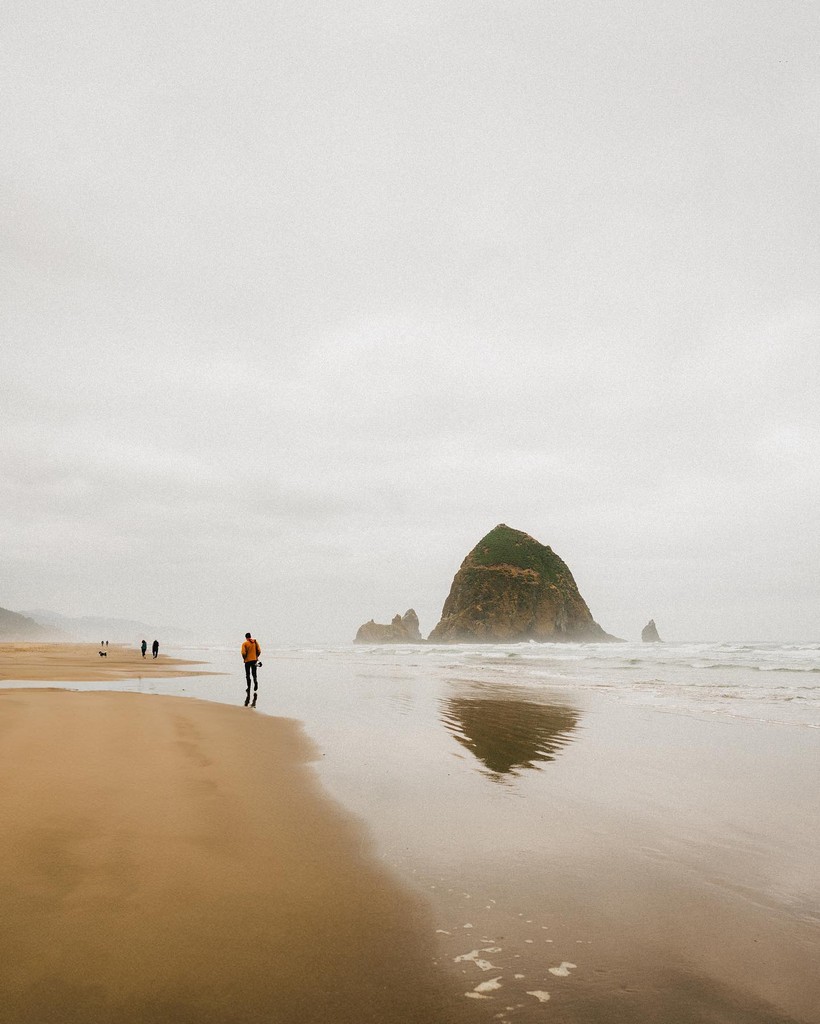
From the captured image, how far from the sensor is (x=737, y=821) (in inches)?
246

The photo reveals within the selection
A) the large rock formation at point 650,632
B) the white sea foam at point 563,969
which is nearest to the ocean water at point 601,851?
the white sea foam at point 563,969

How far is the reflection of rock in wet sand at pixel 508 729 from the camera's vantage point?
9.19 meters

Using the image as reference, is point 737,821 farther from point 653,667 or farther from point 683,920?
point 653,667

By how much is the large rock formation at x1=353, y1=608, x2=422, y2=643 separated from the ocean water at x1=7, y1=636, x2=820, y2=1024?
126979mm

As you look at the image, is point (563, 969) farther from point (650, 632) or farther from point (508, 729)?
point (650, 632)

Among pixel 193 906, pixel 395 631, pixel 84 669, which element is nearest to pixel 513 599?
pixel 395 631

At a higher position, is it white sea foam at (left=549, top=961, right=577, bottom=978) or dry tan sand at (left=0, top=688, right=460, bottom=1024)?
dry tan sand at (left=0, top=688, right=460, bottom=1024)

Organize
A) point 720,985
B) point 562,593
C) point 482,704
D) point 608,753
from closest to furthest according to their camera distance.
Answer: point 720,985, point 608,753, point 482,704, point 562,593

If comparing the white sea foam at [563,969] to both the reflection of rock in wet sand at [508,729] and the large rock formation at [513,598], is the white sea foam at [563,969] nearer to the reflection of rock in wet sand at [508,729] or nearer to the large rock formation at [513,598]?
the reflection of rock in wet sand at [508,729]

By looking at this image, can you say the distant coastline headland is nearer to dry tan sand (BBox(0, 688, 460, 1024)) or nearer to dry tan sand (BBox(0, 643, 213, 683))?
dry tan sand (BBox(0, 643, 213, 683))

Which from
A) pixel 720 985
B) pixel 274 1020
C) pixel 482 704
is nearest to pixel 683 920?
pixel 720 985

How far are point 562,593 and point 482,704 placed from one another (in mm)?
103985

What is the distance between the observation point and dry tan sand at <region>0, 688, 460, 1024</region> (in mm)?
2908

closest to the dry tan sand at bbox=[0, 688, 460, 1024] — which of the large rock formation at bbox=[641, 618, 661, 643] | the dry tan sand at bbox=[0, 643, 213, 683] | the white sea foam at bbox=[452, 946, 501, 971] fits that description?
the white sea foam at bbox=[452, 946, 501, 971]
